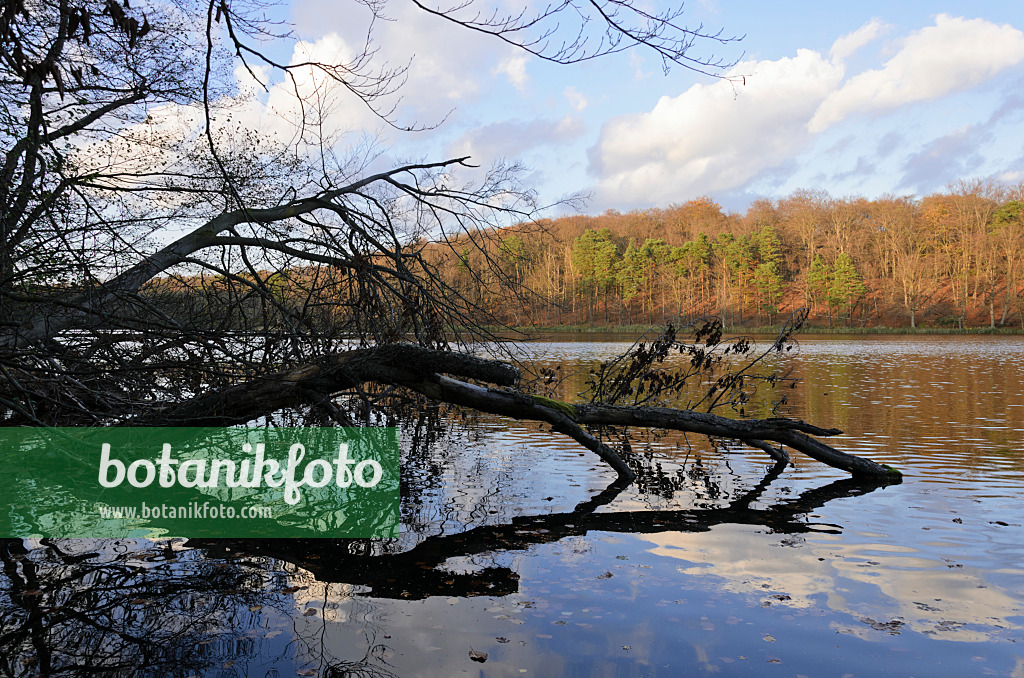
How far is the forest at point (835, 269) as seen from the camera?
66.1m

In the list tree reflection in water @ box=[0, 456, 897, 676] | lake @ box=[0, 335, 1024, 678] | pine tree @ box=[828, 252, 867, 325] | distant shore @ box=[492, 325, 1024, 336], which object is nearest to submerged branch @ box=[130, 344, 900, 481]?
lake @ box=[0, 335, 1024, 678]

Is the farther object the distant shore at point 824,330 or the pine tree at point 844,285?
the pine tree at point 844,285

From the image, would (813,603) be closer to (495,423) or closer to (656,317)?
(495,423)

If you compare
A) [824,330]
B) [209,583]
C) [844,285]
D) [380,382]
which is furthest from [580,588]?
[844,285]

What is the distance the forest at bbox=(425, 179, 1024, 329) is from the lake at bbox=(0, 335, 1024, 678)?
52539mm

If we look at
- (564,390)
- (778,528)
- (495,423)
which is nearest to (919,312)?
(564,390)

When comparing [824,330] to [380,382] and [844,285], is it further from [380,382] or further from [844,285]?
[380,382]

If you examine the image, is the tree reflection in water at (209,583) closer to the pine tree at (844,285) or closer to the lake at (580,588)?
the lake at (580,588)

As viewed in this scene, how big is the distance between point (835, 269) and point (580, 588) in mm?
69685

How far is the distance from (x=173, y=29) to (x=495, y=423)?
925 cm

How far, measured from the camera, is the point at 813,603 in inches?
202

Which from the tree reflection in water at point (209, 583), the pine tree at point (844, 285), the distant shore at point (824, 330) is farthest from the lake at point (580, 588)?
the pine tree at point (844, 285)

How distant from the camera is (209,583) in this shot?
5.45m

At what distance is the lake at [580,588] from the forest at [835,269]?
52.5 m
